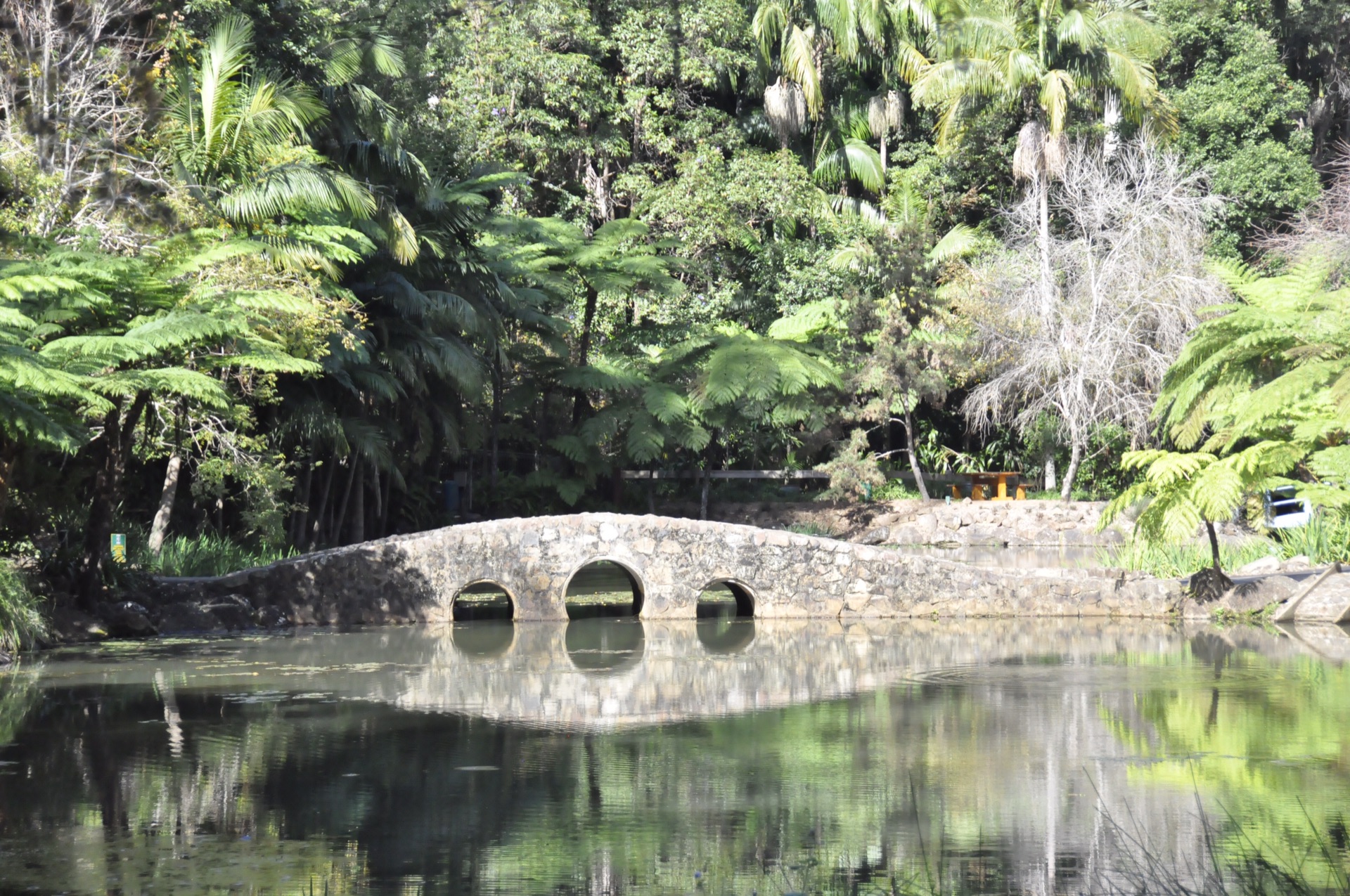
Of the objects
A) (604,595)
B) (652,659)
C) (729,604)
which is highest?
(604,595)

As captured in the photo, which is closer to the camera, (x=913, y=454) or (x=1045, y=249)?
(x=1045, y=249)

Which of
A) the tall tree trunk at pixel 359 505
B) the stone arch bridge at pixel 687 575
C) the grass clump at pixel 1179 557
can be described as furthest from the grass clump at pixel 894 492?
the stone arch bridge at pixel 687 575

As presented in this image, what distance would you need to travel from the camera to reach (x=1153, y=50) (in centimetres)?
3031

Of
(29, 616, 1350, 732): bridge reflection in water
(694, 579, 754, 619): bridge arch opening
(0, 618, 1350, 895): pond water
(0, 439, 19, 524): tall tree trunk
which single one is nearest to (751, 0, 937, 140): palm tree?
(694, 579, 754, 619): bridge arch opening

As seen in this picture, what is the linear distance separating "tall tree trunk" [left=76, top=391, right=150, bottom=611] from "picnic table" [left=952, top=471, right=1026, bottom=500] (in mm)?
19454

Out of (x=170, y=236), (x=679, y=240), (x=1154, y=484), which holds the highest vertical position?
(x=679, y=240)

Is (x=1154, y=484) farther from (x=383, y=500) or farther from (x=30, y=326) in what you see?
(x=383, y=500)

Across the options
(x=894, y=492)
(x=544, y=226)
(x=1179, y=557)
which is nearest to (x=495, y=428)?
(x=544, y=226)

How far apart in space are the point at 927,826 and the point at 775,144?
30.2 metres

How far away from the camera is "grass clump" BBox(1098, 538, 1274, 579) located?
19.8 meters

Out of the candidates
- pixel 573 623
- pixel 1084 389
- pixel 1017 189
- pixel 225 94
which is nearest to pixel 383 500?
pixel 573 623

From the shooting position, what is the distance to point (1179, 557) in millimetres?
20125

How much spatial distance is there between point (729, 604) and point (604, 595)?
2.27 meters

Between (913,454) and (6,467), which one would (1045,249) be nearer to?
(913,454)
